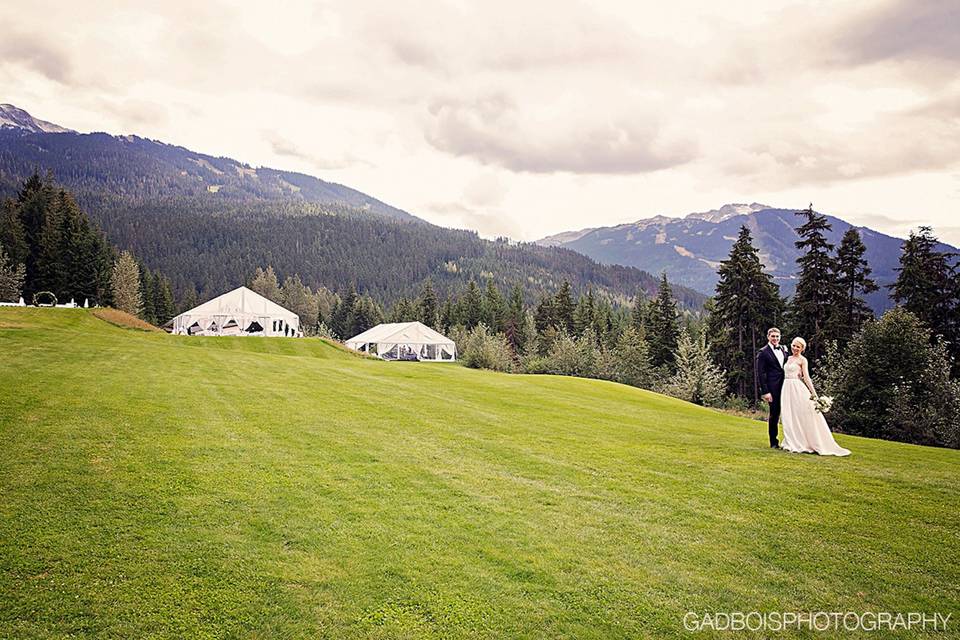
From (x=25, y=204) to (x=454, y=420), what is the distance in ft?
264

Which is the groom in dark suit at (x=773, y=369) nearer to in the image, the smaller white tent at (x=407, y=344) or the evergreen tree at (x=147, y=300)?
the smaller white tent at (x=407, y=344)

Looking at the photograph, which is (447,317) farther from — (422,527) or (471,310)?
(422,527)

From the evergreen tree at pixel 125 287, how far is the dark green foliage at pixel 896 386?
3415 inches

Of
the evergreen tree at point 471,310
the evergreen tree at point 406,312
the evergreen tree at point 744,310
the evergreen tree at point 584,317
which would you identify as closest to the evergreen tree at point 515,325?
the evergreen tree at point 471,310

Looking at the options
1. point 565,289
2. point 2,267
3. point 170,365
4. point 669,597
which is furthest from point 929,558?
point 565,289

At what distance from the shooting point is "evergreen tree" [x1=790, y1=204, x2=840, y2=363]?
1724 inches

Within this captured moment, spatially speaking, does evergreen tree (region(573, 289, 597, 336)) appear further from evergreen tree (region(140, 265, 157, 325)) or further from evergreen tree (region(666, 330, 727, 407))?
evergreen tree (region(140, 265, 157, 325))

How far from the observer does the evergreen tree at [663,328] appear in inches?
2496

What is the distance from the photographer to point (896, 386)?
107 feet

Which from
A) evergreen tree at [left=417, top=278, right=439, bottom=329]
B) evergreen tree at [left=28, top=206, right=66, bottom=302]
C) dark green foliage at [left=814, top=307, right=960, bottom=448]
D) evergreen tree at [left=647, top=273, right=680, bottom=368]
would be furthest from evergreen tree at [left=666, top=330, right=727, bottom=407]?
evergreen tree at [left=28, top=206, right=66, bottom=302]

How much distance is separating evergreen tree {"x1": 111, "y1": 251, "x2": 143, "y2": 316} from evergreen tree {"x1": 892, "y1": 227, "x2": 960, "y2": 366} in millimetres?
91110

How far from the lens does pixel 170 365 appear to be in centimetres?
2053

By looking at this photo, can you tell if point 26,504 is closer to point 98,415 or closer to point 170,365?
point 98,415

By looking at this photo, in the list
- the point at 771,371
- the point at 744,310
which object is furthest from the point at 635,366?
the point at 771,371
